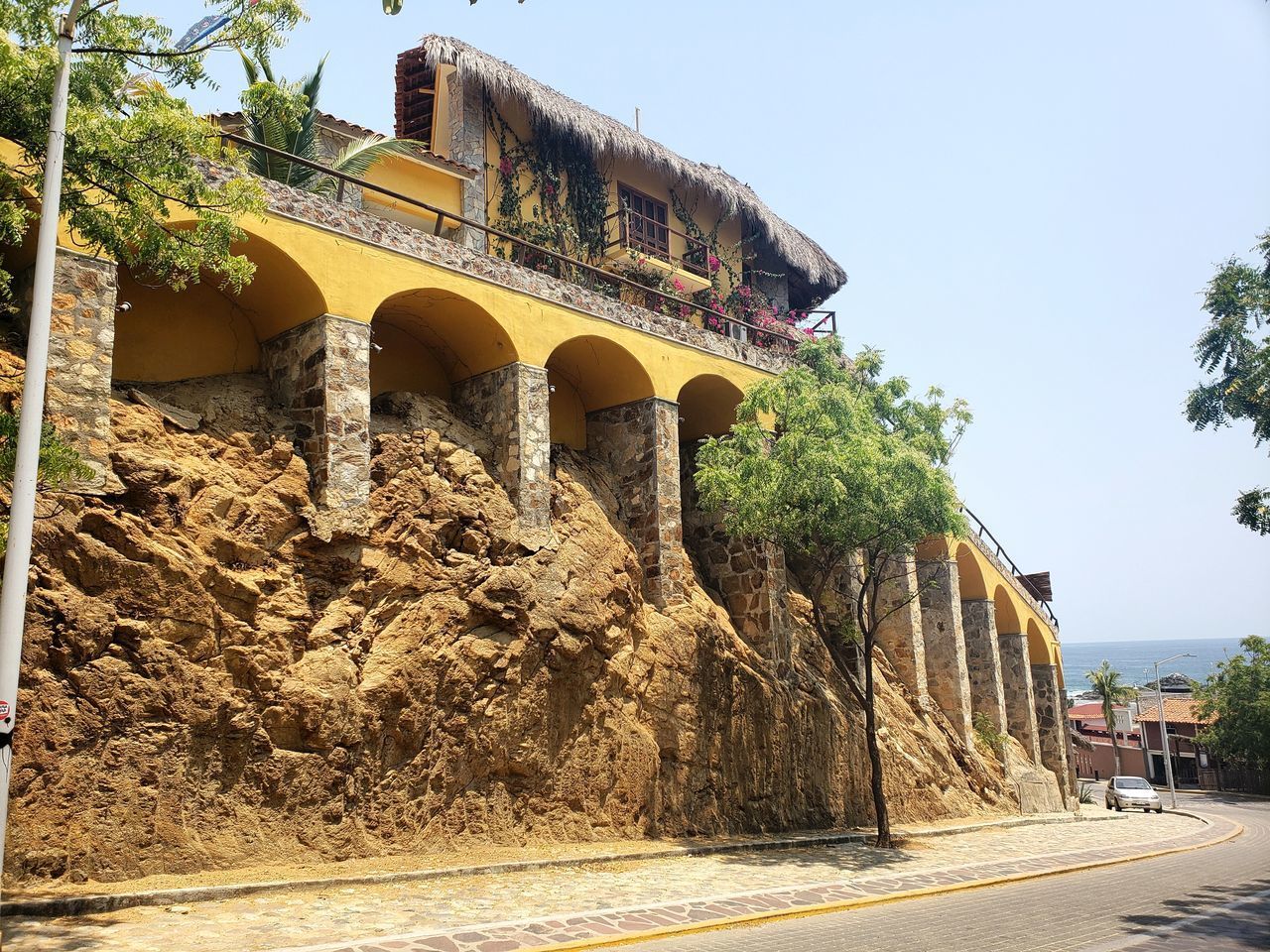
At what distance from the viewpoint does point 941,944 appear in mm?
8391

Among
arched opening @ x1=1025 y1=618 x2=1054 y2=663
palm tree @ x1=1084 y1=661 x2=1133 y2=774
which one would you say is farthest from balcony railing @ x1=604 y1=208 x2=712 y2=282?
palm tree @ x1=1084 y1=661 x2=1133 y2=774

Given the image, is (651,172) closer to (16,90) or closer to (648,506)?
(648,506)

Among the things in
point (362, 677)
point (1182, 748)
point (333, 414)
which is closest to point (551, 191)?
point (333, 414)

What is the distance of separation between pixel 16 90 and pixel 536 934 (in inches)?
297

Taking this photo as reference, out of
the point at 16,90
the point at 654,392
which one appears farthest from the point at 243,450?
the point at 654,392

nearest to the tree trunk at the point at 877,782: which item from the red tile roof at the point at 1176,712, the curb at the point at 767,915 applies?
the curb at the point at 767,915

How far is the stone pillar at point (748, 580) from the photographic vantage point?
16953 mm

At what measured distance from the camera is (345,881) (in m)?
9.52

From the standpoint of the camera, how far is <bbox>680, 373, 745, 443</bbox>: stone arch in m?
18.1

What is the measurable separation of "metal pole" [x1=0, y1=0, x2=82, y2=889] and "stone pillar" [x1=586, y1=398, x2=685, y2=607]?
32.4 feet

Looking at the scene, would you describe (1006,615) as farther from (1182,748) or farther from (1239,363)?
(1182,748)

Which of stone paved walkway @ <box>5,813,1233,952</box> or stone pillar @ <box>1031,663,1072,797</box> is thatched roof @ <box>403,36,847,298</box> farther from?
stone pillar @ <box>1031,663,1072,797</box>

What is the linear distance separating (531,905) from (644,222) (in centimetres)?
1488

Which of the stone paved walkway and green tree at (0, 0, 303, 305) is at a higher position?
green tree at (0, 0, 303, 305)
